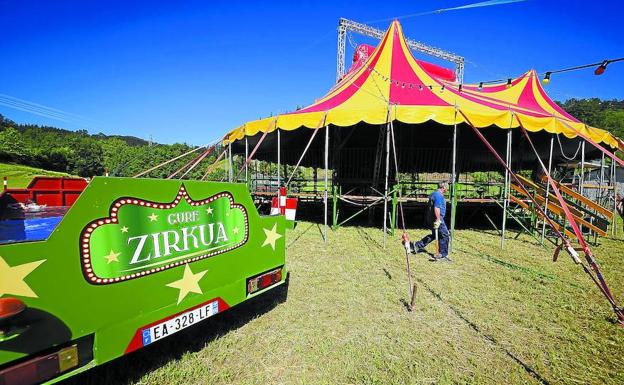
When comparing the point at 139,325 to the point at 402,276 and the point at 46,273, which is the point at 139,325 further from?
the point at 402,276

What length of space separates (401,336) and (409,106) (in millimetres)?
5712

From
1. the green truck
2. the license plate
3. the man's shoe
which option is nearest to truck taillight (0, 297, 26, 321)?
the green truck

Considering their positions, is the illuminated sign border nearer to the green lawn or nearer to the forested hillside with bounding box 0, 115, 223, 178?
the green lawn

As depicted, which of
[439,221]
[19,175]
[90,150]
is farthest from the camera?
[90,150]

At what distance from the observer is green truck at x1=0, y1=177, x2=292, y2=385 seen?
151 centimetres

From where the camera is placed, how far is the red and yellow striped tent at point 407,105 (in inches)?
288

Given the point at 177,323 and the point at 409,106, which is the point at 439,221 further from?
the point at 177,323

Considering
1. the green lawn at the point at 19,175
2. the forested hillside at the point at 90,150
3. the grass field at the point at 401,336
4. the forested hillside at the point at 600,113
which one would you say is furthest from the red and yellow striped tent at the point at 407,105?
the forested hillside at the point at 600,113

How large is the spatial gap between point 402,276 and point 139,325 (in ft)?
13.4

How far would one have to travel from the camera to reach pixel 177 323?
7.58 ft

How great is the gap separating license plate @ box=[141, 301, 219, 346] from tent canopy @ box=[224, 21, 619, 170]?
5780 mm

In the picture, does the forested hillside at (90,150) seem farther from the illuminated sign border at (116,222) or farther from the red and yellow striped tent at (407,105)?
the illuminated sign border at (116,222)

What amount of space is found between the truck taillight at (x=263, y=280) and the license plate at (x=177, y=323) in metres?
0.43

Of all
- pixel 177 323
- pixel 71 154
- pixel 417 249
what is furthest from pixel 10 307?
pixel 71 154
